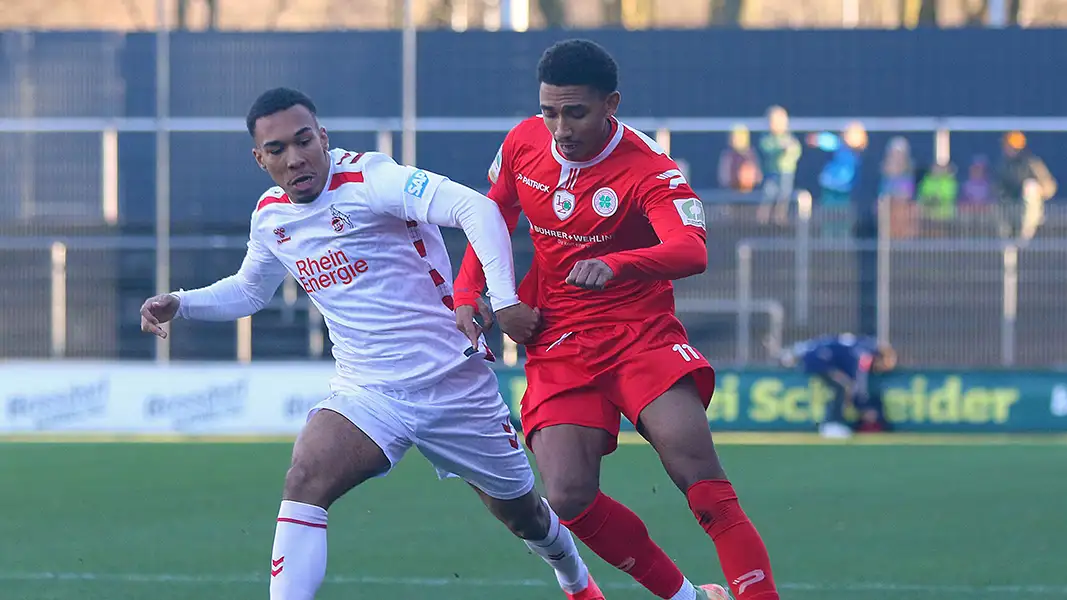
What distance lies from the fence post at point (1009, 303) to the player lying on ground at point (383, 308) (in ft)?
42.7

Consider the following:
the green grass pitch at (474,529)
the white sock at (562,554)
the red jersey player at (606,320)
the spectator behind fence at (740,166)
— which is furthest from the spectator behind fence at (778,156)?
Result: the red jersey player at (606,320)

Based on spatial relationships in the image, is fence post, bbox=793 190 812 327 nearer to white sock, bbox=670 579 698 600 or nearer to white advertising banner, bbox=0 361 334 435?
white advertising banner, bbox=0 361 334 435

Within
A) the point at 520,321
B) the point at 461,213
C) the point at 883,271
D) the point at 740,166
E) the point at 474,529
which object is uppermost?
the point at 740,166

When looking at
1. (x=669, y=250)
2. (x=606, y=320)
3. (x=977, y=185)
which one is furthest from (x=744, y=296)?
(x=669, y=250)

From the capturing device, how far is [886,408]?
60.5 feet

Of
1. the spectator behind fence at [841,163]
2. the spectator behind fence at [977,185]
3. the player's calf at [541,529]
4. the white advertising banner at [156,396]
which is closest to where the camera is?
the player's calf at [541,529]

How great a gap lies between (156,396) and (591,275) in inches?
546

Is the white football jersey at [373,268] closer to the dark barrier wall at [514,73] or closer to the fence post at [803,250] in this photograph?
the fence post at [803,250]

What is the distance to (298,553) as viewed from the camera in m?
5.58

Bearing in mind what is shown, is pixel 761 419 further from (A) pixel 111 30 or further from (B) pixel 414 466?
(A) pixel 111 30

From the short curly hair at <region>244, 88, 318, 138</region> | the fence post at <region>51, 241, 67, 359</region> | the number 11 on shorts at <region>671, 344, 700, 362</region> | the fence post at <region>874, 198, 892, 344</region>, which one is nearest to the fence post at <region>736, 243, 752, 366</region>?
the fence post at <region>874, 198, 892, 344</region>

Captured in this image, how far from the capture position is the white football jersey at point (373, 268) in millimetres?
6004

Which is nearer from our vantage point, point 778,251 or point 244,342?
point 778,251

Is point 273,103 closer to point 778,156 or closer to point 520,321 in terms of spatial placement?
point 520,321
